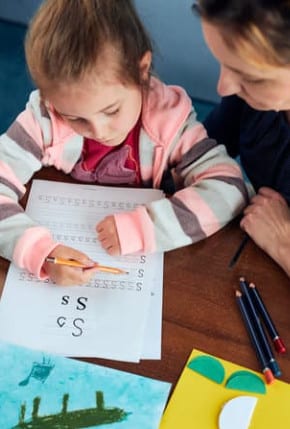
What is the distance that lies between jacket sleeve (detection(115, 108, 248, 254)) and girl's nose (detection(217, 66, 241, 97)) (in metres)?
0.18

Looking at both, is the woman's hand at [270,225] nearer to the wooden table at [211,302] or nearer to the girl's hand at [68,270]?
the wooden table at [211,302]

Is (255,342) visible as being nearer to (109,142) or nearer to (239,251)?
(239,251)

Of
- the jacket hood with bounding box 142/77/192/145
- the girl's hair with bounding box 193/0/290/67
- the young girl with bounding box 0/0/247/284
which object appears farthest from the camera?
→ the jacket hood with bounding box 142/77/192/145

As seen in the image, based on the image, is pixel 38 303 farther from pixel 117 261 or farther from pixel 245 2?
pixel 245 2

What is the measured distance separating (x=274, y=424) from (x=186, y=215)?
324 mm

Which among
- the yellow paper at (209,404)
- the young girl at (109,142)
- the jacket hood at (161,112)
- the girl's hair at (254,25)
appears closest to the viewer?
the girl's hair at (254,25)

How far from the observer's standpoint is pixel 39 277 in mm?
957

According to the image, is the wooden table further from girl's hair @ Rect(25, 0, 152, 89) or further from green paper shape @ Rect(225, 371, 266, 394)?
girl's hair @ Rect(25, 0, 152, 89)

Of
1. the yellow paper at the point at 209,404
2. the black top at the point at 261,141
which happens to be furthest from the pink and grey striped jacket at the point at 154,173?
the yellow paper at the point at 209,404

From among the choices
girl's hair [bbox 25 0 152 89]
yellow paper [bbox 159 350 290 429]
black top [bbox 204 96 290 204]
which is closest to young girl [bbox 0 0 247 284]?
girl's hair [bbox 25 0 152 89]

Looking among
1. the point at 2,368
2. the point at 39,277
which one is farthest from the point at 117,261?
the point at 2,368

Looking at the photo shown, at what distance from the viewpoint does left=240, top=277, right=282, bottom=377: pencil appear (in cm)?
86

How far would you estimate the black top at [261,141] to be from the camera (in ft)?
3.62

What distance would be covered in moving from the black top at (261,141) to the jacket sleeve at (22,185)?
1.14 feet
